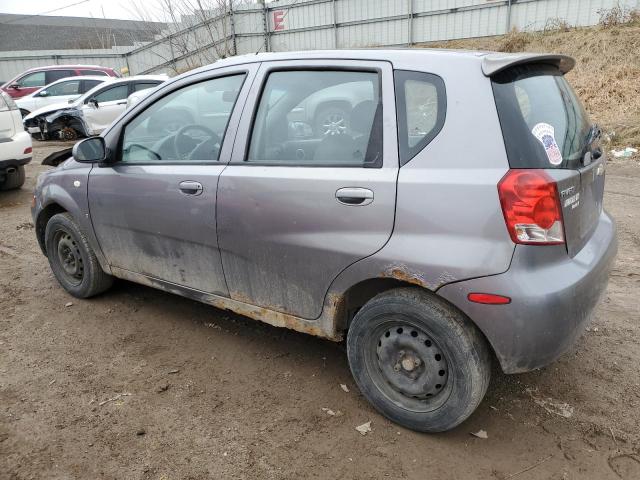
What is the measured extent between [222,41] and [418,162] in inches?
813

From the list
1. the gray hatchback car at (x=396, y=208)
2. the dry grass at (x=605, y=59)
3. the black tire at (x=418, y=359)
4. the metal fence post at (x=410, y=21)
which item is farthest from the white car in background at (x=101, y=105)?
the black tire at (x=418, y=359)

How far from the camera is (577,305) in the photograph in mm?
2207

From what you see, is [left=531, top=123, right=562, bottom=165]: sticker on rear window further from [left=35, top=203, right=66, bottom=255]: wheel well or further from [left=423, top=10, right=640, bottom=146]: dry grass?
[left=423, top=10, right=640, bottom=146]: dry grass

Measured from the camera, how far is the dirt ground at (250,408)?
231 cm

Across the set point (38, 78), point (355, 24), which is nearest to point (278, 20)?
point (355, 24)

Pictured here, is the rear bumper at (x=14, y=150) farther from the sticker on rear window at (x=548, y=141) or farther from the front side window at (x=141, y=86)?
the sticker on rear window at (x=548, y=141)

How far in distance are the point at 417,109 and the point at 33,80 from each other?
17.4 meters

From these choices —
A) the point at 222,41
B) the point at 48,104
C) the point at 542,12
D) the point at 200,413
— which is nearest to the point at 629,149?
the point at 542,12

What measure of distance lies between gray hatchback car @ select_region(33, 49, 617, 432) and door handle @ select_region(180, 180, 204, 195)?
0.04 ft

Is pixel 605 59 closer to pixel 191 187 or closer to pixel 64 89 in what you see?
pixel 191 187

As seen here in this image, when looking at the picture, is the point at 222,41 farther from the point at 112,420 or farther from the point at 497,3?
the point at 112,420

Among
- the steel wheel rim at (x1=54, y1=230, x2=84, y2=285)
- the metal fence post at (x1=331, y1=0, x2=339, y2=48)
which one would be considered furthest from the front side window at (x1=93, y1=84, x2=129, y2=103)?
the steel wheel rim at (x1=54, y1=230, x2=84, y2=285)

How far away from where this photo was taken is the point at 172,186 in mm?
3057

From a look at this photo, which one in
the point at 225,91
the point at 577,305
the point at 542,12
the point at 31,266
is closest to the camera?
the point at 577,305
